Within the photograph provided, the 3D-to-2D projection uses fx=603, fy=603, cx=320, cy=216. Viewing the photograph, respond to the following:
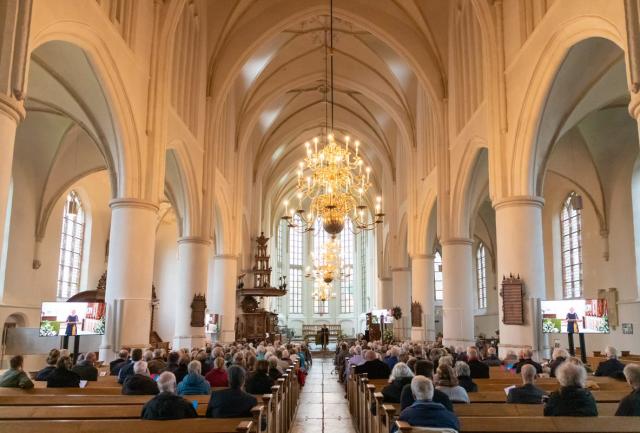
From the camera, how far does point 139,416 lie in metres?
5.21

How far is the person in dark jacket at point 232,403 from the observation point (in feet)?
18.4

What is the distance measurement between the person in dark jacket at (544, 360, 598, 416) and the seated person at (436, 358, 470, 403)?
1146 mm

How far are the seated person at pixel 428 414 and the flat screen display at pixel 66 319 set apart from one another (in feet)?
26.3

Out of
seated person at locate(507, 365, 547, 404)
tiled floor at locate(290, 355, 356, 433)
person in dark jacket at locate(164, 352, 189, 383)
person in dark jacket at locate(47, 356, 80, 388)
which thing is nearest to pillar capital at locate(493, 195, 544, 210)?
tiled floor at locate(290, 355, 356, 433)

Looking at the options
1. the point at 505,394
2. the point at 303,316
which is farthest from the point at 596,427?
the point at 303,316

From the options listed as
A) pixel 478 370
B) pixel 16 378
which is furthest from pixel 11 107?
pixel 478 370

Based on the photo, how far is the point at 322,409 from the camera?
1156 centimetres

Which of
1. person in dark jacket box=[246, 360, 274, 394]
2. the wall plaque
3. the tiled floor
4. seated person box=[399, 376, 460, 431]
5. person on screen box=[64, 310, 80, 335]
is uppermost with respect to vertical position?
the wall plaque

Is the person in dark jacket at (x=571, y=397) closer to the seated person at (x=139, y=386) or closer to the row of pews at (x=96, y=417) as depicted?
the row of pews at (x=96, y=417)

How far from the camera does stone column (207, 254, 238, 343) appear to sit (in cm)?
2183

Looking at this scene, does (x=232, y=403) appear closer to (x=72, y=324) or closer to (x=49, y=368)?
(x=49, y=368)

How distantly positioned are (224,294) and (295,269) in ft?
82.4

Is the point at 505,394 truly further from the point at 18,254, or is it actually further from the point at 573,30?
the point at 18,254

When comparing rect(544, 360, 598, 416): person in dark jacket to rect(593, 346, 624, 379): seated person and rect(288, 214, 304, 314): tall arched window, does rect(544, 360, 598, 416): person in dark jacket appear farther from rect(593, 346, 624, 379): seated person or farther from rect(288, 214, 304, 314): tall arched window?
rect(288, 214, 304, 314): tall arched window
